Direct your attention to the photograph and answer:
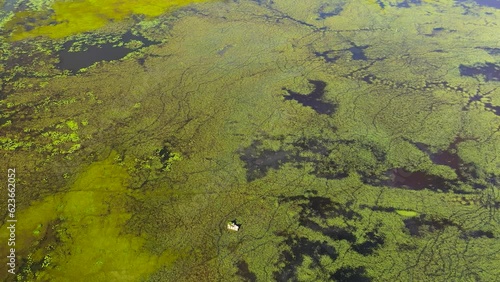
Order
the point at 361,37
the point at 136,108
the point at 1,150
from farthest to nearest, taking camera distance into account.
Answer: the point at 361,37 < the point at 136,108 < the point at 1,150

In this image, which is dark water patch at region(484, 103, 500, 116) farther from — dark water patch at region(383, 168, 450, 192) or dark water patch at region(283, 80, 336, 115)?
dark water patch at region(283, 80, 336, 115)

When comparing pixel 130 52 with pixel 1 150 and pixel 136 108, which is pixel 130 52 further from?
pixel 1 150

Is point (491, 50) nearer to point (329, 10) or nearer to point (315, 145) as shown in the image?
point (329, 10)

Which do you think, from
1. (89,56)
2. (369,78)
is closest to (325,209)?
(369,78)

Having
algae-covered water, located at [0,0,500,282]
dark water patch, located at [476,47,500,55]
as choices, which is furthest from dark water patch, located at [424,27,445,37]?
dark water patch, located at [476,47,500,55]

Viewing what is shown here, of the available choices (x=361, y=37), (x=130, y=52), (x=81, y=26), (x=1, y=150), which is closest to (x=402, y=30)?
(x=361, y=37)

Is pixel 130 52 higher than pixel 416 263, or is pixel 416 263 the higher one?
pixel 130 52

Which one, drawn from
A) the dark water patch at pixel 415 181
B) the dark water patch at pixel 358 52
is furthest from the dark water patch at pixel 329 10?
the dark water patch at pixel 415 181
